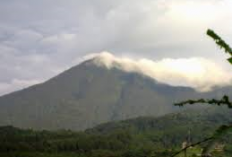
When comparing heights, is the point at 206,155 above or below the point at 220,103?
below

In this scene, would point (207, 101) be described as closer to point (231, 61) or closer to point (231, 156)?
point (231, 61)

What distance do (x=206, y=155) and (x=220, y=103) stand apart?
6.27ft

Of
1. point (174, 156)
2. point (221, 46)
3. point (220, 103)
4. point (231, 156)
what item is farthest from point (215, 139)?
point (221, 46)

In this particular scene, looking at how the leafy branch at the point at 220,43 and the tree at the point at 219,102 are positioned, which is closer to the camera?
the tree at the point at 219,102

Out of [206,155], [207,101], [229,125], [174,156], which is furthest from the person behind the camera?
[207,101]

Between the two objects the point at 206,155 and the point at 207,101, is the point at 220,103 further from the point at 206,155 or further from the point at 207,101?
the point at 206,155

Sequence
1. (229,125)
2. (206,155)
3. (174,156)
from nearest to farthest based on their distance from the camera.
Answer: (174,156) < (206,155) < (229,125)

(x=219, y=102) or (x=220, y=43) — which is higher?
(x=220, y=43)

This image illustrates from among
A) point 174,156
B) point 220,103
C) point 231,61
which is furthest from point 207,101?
point 174,156

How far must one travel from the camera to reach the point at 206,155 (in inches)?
254

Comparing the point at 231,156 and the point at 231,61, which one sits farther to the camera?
the point at 231,61

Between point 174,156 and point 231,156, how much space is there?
1.19 meters

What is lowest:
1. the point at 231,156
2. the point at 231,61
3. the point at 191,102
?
the point at 231,156

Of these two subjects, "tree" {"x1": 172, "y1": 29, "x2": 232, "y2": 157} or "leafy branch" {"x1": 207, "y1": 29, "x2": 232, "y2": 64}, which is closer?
"tree" {"x1": 172, "y1": 29, "x2": 232, "y2": 157}
